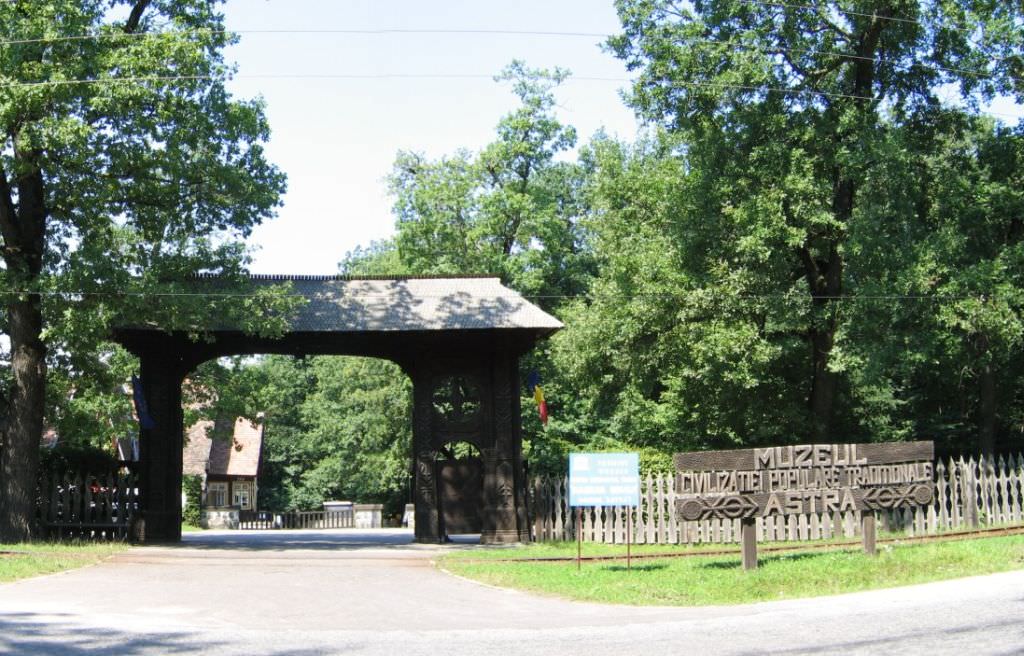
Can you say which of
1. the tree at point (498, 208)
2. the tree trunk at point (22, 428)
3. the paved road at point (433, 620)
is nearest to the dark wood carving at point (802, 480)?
the paved road at point (433, 620)

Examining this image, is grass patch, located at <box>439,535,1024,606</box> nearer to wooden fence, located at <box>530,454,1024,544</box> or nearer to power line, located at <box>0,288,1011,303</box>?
wooden fence, located at <box>530,454,1024,544</box>

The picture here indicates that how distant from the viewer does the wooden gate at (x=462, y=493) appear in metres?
27.9

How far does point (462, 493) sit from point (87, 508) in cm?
936

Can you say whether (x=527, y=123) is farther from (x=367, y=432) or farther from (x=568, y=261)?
(x=367, y=432)

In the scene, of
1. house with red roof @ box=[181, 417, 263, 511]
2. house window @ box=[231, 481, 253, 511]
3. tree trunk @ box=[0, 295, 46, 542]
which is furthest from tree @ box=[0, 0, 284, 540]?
house window @ box=[231, 481, 253, 511]

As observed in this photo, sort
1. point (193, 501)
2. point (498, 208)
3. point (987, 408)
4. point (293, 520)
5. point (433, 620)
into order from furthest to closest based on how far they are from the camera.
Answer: point (293, 520) < point (193, 501) < point (498, 208) < point (987, 408) < point (433, 620)

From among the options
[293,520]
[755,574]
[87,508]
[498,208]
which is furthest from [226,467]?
[755,574]

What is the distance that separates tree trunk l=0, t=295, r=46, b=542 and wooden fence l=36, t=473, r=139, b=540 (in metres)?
1.73

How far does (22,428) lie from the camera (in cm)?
2409

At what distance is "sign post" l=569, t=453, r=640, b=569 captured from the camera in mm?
18016

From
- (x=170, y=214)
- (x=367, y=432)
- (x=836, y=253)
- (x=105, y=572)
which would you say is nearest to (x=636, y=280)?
(x=836, y=253)

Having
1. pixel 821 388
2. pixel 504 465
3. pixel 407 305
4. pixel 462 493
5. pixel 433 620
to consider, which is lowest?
pixel 433 620

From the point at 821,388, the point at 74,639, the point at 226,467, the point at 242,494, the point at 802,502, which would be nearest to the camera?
the point at 74,639

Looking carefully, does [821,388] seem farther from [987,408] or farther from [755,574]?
[755,574]
